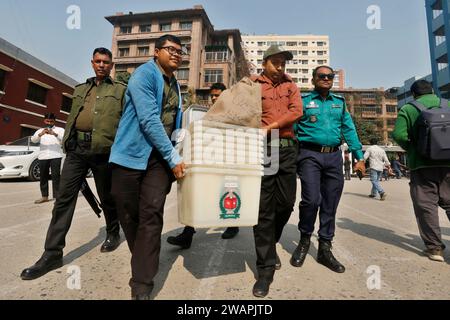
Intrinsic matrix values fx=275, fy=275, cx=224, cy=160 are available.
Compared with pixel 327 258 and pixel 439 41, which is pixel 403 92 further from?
pixel 327 258

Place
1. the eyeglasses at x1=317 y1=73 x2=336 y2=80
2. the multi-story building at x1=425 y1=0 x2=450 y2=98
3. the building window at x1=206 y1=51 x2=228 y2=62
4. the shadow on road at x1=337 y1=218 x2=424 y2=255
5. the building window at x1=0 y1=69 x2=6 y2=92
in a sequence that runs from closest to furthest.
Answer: the eyeglasses at x1=317 y1=73 x2=336 y2=80
the shadow on road at x1=337 y1=218 x2=424 y2=255
the building window at x1=0 y1=69 x2=6 y2=92
the multi-story building at x1=425 y1=0 x2=450 y2=98
the building window at x1=206 y1=51 x2=228 y2=62

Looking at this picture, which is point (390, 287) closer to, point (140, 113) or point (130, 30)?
point (140, 113)

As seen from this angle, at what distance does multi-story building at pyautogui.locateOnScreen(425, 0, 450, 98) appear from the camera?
88.6 feet

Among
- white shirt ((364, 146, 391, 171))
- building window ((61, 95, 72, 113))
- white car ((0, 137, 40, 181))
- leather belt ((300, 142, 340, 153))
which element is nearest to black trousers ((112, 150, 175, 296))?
leather belt ((300, 142, 340, 153))

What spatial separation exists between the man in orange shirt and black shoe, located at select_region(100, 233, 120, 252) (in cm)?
175

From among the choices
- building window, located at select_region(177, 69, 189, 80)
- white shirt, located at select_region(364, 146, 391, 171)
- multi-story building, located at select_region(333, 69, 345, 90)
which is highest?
multi-story building, located at select_region(333, 69, 345, 90)

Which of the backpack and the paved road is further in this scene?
the backpack

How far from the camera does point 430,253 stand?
3.02m

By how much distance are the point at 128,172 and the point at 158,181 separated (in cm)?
23

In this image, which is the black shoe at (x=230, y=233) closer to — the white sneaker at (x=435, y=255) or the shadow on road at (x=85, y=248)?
the shadow on road at (x=85, y=248)

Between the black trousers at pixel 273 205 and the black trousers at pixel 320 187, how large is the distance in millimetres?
338

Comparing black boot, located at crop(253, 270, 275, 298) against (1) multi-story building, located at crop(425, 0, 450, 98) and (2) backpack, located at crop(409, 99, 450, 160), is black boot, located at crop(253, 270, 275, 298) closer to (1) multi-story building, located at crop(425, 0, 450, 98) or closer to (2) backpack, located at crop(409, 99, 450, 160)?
(2) backpack, located at crop(409, 99, 450, 160)
